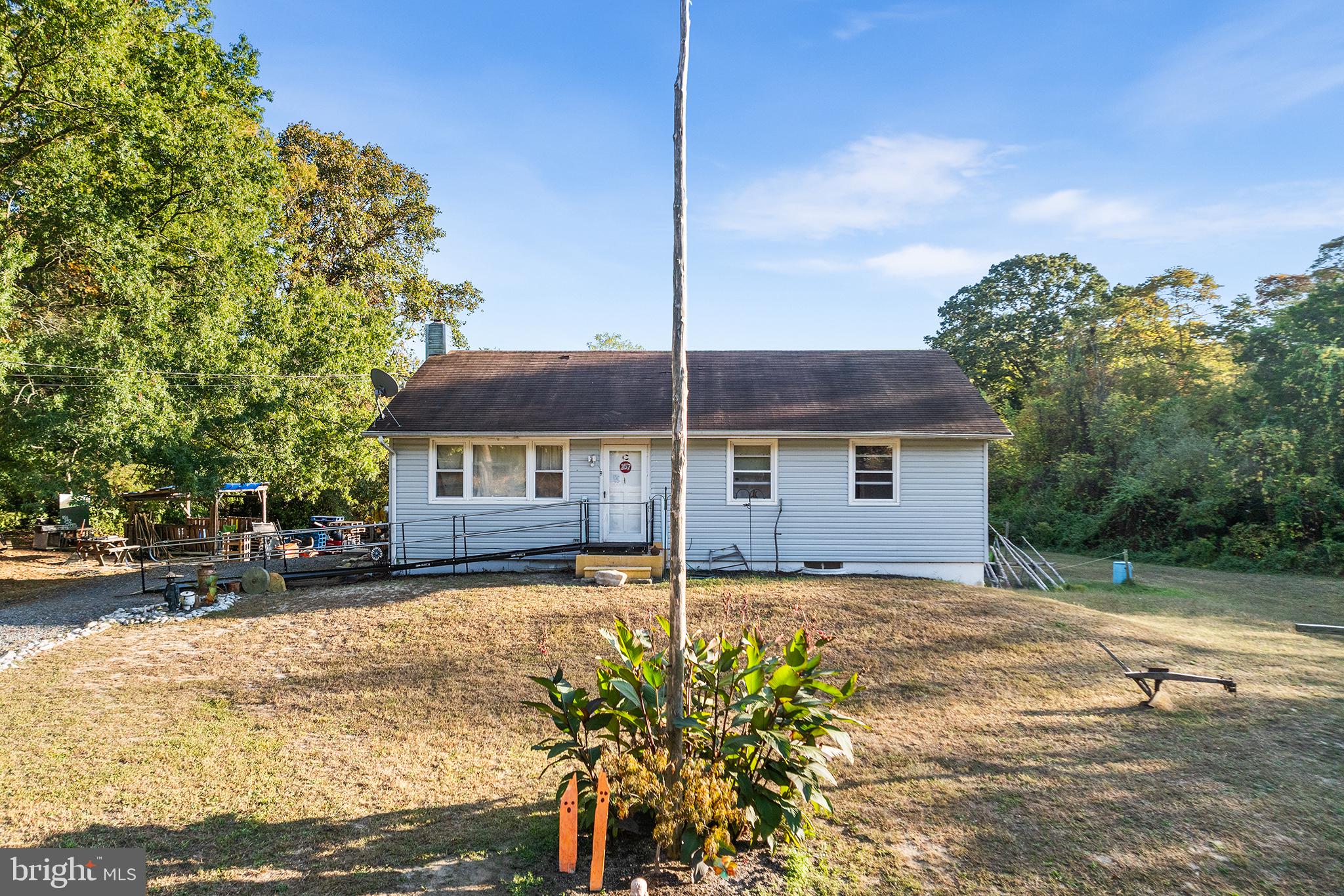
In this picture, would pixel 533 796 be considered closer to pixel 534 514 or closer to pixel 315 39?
pixel 534 514

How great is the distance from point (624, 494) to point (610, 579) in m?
2.61

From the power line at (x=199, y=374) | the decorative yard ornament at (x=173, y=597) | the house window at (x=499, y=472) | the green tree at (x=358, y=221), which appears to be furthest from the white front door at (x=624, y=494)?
the green tree at (x=358, y=221)

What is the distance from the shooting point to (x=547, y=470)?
14.2m

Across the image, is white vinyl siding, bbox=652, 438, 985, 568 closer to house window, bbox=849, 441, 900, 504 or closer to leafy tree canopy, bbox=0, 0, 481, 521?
house window, bbox=849, 441, 900, 504

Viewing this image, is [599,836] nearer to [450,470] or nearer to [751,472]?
[751,472]

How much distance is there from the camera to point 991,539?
22.7 m

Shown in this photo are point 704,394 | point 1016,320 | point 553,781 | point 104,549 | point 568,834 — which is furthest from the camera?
point 1016,320

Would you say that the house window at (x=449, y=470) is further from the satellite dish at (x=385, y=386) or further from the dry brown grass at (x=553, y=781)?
the dry brown grass at (x=553, y=781)

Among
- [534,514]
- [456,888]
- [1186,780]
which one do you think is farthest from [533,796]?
[534,514]

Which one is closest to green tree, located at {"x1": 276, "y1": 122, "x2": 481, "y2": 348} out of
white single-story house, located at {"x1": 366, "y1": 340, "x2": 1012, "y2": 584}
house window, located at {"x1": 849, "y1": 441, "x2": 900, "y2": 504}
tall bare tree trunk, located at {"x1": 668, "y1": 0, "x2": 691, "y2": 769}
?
white single-story house, located at {"x1": 366, "y1": 340, "x2": 1012, "y2": 584}

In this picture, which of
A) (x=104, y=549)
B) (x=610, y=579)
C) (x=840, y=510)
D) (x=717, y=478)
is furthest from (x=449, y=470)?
(x=104, y=549)

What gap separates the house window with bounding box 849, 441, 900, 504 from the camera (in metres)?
13.7

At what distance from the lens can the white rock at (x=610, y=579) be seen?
39.1 ft

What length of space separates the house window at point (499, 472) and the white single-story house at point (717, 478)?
0.02 meters
